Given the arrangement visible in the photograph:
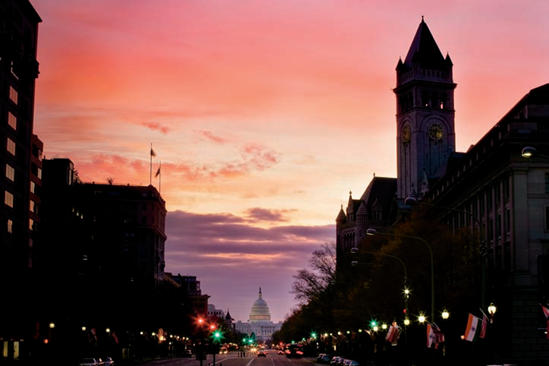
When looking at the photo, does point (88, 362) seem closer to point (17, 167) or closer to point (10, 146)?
point (10, 146)

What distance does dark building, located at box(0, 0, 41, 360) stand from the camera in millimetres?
104250

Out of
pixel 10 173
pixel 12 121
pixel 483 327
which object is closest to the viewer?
pixel 483 327

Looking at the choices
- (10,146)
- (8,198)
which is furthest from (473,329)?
(10,146)

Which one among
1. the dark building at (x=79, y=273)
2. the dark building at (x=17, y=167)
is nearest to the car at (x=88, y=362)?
the dark building at (x=17, y=167)

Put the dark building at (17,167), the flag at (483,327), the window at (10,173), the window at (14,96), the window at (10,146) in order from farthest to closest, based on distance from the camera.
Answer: the window at (14,96) → the window at (10,173) → the window at (10,146) → the dark building at (17,167) → the flag at (483,327)

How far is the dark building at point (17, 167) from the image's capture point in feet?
342

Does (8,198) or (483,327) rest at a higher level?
(8,198)

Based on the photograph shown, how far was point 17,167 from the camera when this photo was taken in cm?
11681

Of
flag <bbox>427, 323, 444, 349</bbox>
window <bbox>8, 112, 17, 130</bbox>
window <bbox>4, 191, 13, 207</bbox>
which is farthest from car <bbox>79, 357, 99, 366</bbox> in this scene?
flag <bbox>427, 323, 444, 349</bbox>

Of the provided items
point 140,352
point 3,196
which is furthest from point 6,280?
point 140,352

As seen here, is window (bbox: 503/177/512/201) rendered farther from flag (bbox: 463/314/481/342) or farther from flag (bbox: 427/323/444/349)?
flag (bbox: 463/314/481/342)

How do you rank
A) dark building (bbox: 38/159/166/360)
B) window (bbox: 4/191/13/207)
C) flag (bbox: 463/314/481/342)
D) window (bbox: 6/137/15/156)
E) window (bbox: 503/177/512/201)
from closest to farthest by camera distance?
flag (bbox: 463/314/481/342) < window (bbox: 503/177/512/201) < window (bbox: 4/191/13/207) < window (bbox: 6/137/15/156) < dark building (bbox: 38/159/166/360)

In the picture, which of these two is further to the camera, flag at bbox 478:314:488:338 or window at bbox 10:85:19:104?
window at bbox 10:85:19:104

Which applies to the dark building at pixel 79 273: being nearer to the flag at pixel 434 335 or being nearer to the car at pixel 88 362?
the car at pixel 88 362
